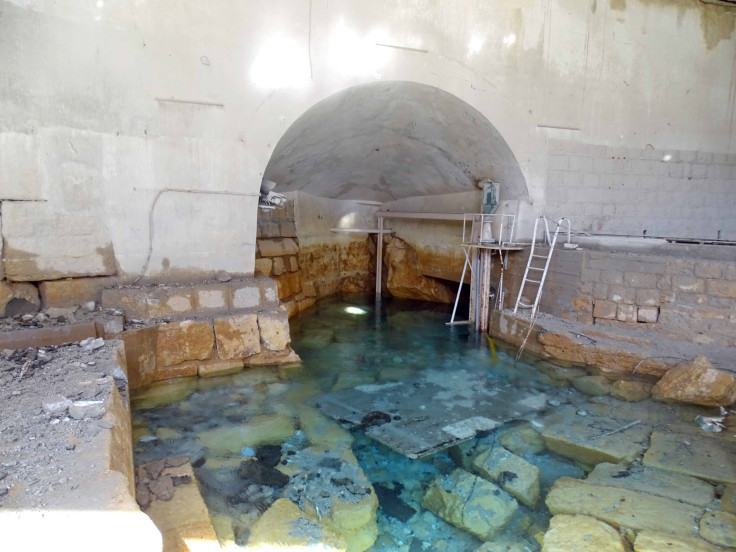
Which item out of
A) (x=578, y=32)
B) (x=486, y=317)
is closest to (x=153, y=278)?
(x=486, y=317)

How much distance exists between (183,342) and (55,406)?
246 centimetres

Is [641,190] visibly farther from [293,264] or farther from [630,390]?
[293,264]

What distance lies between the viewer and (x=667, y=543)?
293cm

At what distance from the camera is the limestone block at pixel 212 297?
17.5ft

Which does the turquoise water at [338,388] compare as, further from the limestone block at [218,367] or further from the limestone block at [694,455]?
the limestone block at [694,455]

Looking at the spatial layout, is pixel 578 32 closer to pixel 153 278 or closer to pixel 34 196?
pixel 153 278

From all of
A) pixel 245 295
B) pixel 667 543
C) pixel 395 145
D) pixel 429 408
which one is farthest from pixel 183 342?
pixel 395 145

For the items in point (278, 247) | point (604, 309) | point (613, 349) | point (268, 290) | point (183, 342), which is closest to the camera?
point (183, 342)

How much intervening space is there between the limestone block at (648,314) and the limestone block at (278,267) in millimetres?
5805

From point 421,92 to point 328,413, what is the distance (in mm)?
4454

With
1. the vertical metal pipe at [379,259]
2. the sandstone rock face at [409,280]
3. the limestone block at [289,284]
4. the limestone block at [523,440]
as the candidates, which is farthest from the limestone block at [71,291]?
the sandstone rock face at [409,280]

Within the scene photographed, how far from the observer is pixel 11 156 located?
456 cm

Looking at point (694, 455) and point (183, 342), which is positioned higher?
point (183, 342)

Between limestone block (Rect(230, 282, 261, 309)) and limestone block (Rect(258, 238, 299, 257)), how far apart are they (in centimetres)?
321
